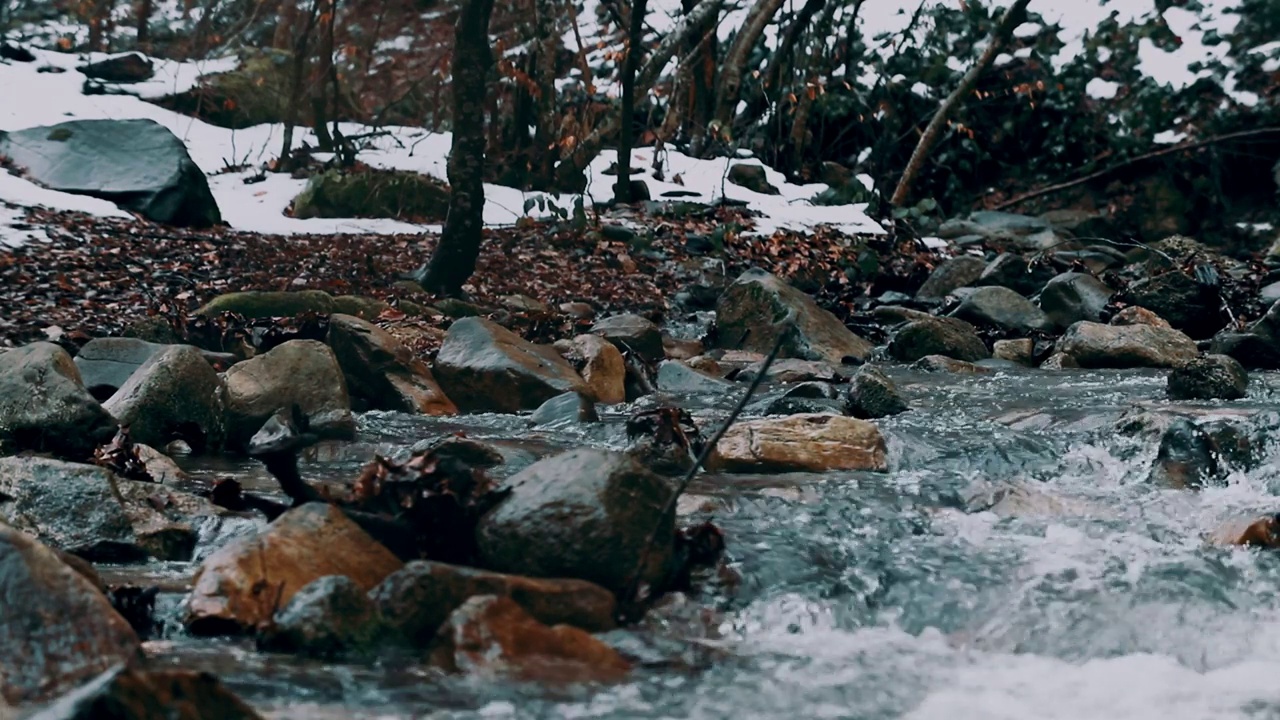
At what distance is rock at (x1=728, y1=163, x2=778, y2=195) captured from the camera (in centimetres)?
1401

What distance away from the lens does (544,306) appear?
9484 mm

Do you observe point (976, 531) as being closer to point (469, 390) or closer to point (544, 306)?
point (469, 390)

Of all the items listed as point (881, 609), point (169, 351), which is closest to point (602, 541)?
point (881, 609)

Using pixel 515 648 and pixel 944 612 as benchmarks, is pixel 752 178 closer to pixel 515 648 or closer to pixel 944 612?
pixel 944 612

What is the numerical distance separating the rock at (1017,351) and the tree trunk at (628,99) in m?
4.88

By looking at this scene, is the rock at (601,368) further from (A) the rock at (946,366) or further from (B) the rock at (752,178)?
(B) the rock at (752,178)

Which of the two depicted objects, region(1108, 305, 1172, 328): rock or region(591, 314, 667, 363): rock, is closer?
region(591, 314, 667, 363): rock

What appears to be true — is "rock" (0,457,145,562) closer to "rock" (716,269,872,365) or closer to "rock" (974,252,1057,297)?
"rock" (716,269,872,365)

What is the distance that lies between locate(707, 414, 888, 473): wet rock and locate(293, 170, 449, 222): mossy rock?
715 centimetres

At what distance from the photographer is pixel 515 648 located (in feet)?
9.46

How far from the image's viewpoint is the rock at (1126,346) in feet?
25.0

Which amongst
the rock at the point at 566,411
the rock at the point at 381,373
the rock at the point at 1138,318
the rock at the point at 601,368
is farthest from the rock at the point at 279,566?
the rock at the point at 1138,318

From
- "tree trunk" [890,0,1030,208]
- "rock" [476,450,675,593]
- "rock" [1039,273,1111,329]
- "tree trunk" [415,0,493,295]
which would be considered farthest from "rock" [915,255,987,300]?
"rock" [476,450,675,593]

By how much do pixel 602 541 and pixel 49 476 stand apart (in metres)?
1.91
